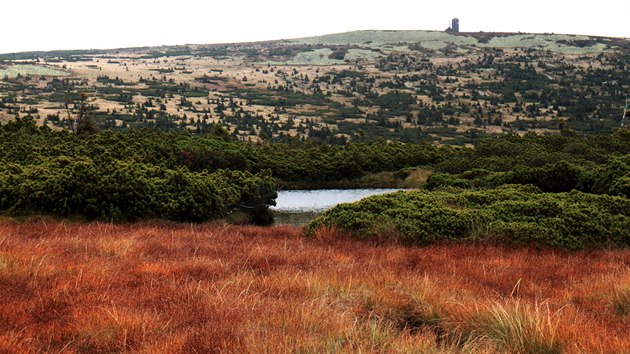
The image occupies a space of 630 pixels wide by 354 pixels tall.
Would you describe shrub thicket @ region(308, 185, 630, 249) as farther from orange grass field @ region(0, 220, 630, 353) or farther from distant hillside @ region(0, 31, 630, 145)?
distant hillside @ region(0, 31, 630, 145)

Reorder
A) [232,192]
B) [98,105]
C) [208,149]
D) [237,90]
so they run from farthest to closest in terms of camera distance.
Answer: [237,90] < [98,105] < [208,149] < [232,192]

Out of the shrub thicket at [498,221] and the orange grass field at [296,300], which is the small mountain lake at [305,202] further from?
the orange grass field at [296,300]

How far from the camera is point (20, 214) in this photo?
13.4 metres

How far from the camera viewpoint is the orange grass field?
419 cm

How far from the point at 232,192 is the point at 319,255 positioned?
9.77 m

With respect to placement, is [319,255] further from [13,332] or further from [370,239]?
[13,332]

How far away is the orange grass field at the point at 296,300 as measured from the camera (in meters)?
Result: 4.19

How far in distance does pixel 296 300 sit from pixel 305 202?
23.0 m

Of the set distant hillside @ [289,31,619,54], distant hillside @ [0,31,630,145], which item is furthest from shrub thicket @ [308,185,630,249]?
distant hillside @ [289,31,619,54]

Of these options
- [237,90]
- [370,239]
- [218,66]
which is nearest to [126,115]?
[237,90]

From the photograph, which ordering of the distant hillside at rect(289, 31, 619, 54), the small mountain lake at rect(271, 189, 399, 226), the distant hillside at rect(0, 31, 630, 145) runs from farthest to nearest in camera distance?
the distant hillside at rect(289, 31, 619, 54) < the distant hillside at rect(0, 31, 630, 145) < the small mountain lake at rect(271, 189, 399, 226)

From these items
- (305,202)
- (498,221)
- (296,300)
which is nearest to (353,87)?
(305,202)

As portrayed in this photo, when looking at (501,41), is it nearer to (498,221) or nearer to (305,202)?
(305,202)

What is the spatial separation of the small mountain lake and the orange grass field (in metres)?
12.4
